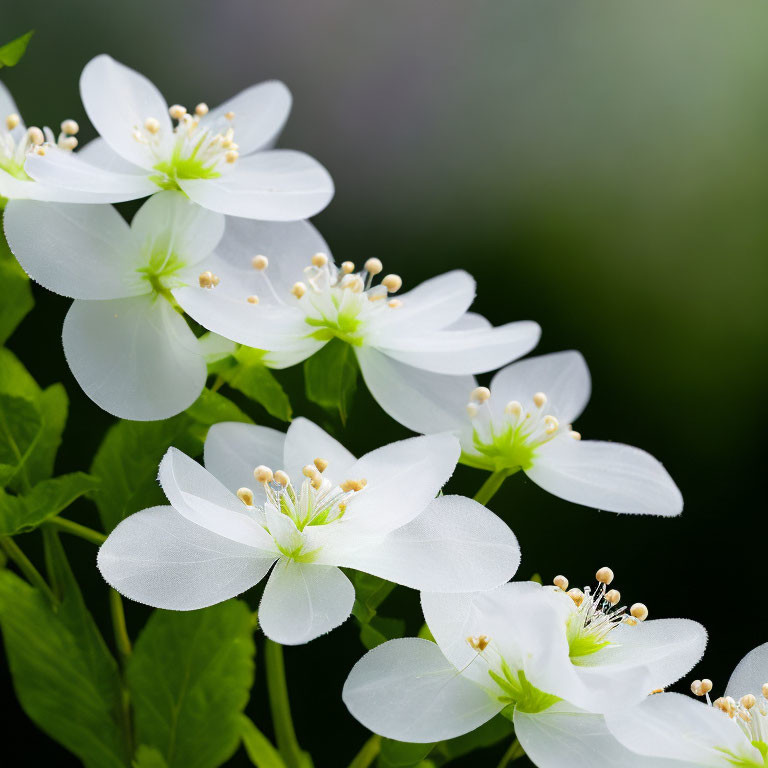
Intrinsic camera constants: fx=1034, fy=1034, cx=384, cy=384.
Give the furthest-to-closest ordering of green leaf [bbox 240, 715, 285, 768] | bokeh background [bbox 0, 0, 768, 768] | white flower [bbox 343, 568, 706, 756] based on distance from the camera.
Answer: bokeh background [bbox 0, 0, 768, 768]
green leaf [bbox 240, 715, 285, 768]
white flower [bbox 343, 568, 706, 756]

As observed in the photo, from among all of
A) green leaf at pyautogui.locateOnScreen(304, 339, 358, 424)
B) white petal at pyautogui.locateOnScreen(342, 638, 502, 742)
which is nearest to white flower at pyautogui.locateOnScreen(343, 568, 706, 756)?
white petal at pyautogui.locateOnScreen(342, 638, 502, 742)

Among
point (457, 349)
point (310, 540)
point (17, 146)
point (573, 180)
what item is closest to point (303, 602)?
point (310, 540)

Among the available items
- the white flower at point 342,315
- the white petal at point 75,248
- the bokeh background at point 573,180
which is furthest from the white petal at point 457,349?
the bokeh background at point 573,180

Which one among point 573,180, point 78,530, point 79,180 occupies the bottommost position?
point 573,180

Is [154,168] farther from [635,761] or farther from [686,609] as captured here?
[686,609]

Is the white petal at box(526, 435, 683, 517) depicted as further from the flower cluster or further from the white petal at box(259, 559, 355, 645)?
the white petal at box(259, 559, 355, 645)

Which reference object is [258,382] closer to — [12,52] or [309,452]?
[309,452]

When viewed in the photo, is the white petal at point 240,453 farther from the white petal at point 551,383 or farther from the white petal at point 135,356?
the white petal at point 551,383
